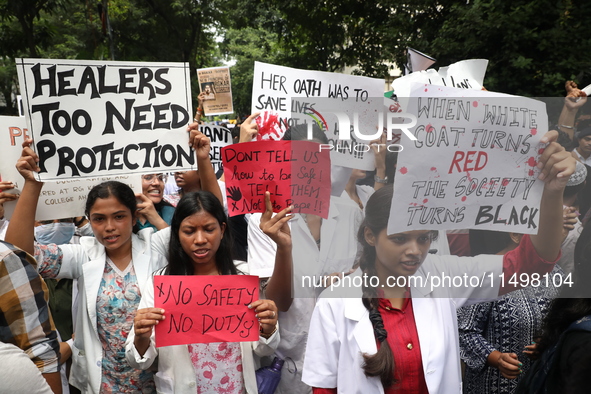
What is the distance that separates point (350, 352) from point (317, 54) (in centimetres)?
1868

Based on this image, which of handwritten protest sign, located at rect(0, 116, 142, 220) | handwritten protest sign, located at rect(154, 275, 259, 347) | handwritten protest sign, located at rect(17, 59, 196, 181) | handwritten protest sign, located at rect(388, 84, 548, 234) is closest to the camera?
handwritten protest sign, located at rect(388, 84, 548, 234)

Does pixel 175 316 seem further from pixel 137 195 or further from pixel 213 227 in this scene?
pixel 137 195

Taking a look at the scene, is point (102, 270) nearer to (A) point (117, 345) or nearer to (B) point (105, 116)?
(A) point (117, 345)

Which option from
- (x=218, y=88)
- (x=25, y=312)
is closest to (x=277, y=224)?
(x=25, y=312)

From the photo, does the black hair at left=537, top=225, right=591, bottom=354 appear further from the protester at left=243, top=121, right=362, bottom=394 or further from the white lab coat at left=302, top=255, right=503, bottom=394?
the protester at left=243, top=121, right=362, bottom=394

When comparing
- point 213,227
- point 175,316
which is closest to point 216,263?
A: point 213,227

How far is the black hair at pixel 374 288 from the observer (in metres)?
2.21

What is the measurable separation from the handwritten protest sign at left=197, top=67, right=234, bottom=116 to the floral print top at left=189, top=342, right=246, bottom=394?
641 cm

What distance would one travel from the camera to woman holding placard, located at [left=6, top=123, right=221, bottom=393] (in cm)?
275

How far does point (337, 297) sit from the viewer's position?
2.40m

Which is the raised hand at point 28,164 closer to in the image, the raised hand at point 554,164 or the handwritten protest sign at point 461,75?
the raised hand at point 554,164

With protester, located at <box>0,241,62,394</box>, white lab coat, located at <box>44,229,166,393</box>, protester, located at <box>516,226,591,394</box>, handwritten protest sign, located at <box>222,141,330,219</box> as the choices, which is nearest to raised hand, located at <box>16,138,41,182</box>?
white lab coat, located at <box>44,229,166,393</box>

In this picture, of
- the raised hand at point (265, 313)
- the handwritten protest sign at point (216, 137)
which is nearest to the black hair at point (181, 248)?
the raised hand at point (265, 313)

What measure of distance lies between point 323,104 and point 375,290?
99cm
